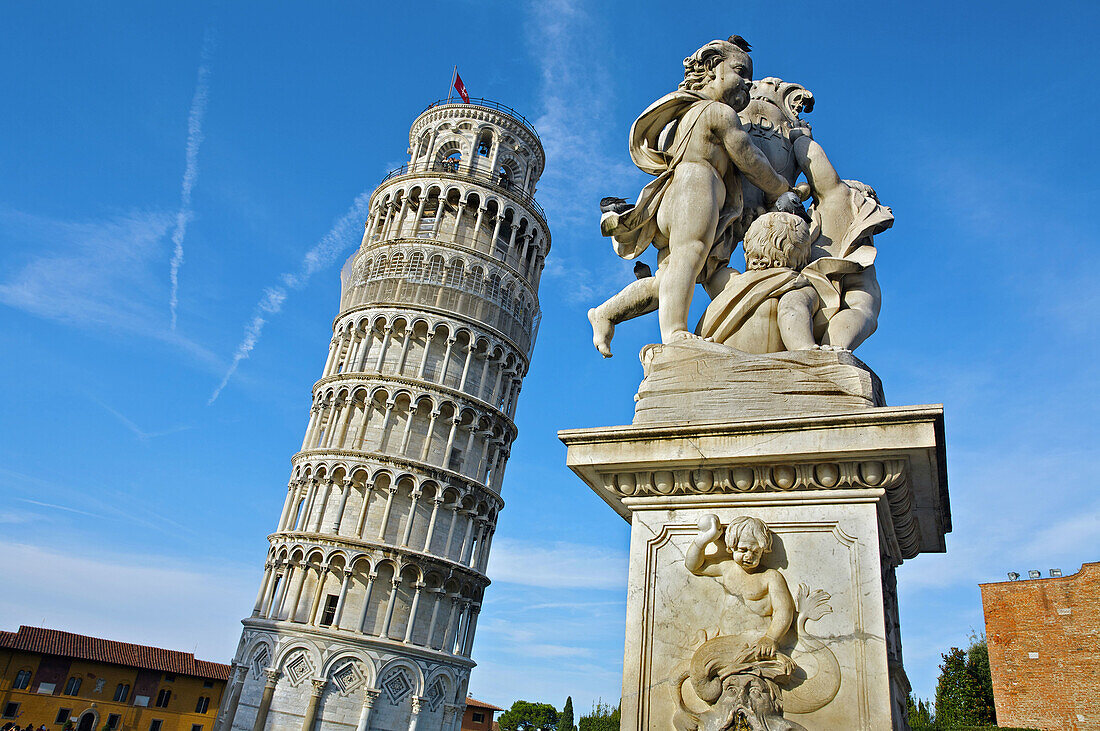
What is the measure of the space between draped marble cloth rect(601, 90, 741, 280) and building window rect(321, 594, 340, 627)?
33403 mm

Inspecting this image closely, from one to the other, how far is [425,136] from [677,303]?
44.9 m

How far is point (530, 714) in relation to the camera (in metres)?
81.2

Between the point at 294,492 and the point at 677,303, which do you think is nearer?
the point at 677,303

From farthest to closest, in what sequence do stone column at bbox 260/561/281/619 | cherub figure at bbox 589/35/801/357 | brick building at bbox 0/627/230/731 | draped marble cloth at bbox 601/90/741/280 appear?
brick building at bbox 0/627/230/731, stone column at bbox 260/561/281/619, draped marble cloth at bbox 601/90/741/280, cherub figure at bbox 589/35/801/357

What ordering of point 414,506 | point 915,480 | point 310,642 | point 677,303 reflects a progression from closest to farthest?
point 915,480, point 677,303, point 310,642, point 414,506

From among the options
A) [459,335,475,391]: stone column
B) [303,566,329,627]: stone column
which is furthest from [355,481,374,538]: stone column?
[459,335,475,391]: stone column

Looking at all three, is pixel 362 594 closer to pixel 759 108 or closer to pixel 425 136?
pixel 425 136

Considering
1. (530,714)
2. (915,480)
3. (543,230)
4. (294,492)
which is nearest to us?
(915,480)

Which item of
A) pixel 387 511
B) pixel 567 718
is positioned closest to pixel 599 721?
→ pixel 567 718

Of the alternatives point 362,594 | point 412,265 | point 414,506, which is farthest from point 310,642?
point 412,265

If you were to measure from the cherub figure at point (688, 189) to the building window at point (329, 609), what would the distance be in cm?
3338

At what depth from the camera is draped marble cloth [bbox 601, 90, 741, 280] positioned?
4.19 meters

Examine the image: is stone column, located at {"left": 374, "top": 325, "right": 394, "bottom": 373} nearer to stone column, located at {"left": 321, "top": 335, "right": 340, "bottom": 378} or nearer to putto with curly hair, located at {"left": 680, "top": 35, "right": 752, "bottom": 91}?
A: stone column, located at {"left": 321, "top": 335, "right": 340, "bottom": 378}

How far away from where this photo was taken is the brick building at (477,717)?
6919 cm
